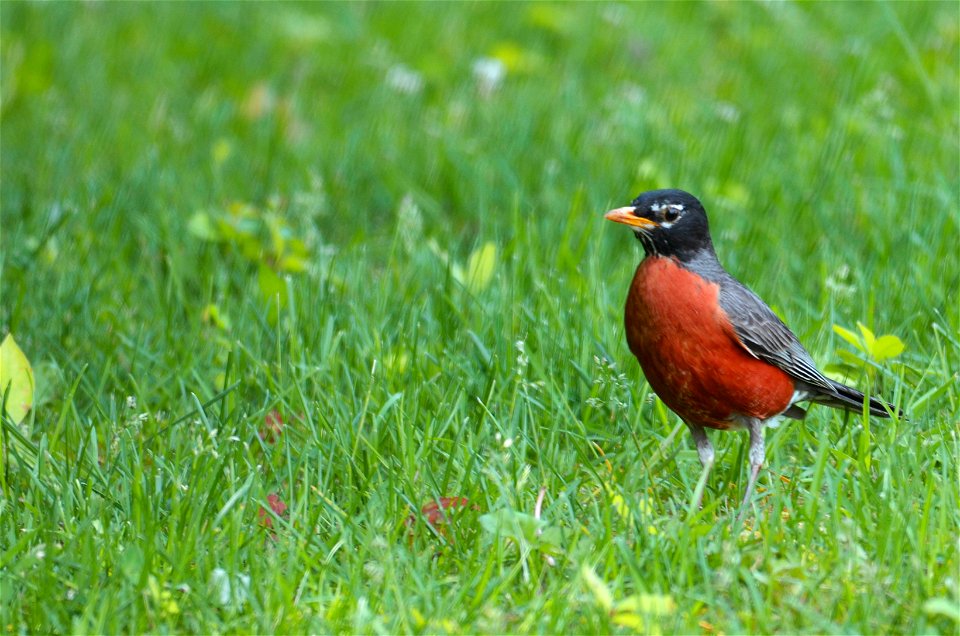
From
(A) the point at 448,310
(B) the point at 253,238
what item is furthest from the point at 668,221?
(B) the point at 253,238

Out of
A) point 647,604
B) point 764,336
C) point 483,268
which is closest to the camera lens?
point 647,604

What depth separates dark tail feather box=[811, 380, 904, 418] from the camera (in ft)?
11.7

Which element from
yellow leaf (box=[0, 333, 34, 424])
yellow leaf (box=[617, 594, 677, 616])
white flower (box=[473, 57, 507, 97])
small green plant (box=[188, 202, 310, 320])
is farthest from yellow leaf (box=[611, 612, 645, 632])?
white flower (box=[473, 57, 507, 97])

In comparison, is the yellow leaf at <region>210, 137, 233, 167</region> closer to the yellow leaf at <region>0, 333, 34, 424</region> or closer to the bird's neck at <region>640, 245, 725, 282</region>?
the yellow leaf at <region>0, 333, 34, 424</region>

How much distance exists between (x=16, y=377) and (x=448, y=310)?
4.66ft

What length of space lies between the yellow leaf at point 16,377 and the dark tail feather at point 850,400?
2378mm

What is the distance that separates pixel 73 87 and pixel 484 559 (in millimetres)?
5060

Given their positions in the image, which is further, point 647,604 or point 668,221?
point 668,221

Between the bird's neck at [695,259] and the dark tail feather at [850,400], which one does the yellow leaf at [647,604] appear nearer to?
the dark tail feather at [850,400]

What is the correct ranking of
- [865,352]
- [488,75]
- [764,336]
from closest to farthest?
1. [764,336]
2. [865,352]
3. [488,75]

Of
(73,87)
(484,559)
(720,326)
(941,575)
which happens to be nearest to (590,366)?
(720,326)

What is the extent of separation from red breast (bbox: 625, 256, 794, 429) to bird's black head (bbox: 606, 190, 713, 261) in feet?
0.34

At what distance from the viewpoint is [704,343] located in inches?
138

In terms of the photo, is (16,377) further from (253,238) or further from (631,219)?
(631,219)
